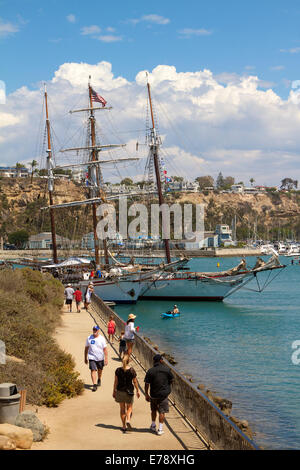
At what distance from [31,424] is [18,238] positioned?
528 feet

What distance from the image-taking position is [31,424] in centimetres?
1043

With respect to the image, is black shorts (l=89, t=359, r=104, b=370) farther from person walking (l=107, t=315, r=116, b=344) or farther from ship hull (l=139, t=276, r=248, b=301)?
ship hull (l=139, t=276, r=248, b=301)

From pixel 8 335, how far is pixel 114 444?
6.30m

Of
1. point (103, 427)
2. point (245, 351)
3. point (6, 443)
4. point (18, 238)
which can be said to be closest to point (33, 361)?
point (103, 427)

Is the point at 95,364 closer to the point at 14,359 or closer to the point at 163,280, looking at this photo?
the point at 14,359

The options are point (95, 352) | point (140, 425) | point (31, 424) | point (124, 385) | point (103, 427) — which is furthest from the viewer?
point (95, 352)

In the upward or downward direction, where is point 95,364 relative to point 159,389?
downward

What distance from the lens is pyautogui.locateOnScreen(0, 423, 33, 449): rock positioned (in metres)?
9.63

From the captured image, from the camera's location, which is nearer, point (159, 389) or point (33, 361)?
point (159, 389)

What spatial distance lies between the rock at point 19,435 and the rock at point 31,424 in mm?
498

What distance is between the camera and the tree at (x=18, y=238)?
6595 inches

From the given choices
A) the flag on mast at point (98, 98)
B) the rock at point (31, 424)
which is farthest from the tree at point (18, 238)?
the rock at point (31, 424)

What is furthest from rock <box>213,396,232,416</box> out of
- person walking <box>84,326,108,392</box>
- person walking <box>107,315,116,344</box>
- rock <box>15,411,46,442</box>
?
rock <box>15,411,46,442</box>

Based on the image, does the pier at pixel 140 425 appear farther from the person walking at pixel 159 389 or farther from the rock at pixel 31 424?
the person walking at pixel 159 389
